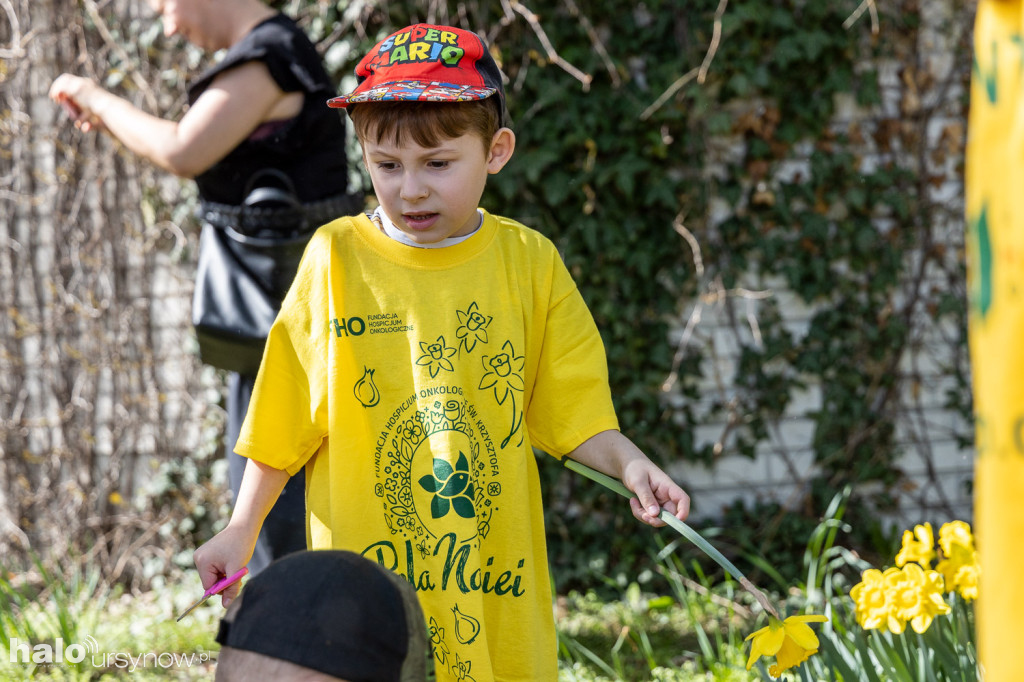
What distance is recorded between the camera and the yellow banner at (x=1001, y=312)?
0.69m

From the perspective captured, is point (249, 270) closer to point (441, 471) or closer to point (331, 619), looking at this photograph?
point (441, 471)

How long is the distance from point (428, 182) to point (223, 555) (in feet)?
2.27

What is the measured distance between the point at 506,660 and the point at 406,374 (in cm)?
51

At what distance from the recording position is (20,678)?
116 inches

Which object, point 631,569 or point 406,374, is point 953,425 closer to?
point 631,569

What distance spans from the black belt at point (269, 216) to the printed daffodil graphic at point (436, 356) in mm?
845

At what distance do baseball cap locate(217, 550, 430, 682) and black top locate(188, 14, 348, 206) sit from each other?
1.40m

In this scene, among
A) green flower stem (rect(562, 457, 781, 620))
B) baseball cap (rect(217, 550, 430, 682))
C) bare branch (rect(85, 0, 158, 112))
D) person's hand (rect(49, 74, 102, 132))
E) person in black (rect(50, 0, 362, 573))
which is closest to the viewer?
baseball cap (rect(217, 550, 430, 682))

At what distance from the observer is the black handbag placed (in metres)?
2.26

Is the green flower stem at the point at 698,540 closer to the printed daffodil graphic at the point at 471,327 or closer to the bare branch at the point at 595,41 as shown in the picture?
the printed daffodil graphic at the point at 471,327

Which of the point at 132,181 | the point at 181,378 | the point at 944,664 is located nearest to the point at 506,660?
the point at 944,664

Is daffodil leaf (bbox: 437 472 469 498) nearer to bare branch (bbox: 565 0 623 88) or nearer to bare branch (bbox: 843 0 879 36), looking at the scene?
bare branch (bbox: 565 0 623 88)

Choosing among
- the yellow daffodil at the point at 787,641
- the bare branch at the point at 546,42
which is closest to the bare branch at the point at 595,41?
the bare branch at the point at 546,42

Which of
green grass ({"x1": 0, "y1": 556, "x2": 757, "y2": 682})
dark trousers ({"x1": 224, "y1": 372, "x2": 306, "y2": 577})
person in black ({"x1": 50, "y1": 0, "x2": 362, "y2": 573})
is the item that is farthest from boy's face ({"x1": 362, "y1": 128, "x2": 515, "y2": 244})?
green grass ({"x1": 0, "y1": 556, "x2": 757, "y2": 682})
